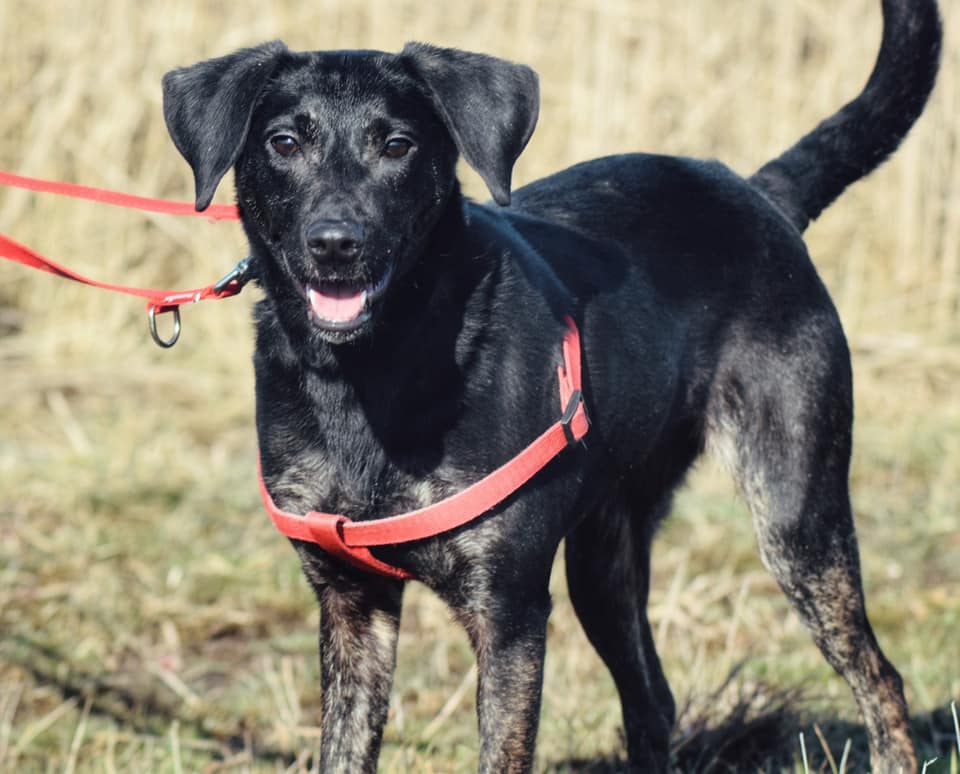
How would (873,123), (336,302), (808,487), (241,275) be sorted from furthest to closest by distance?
(873,123)
(808,487)
(241,275)
(336,302)

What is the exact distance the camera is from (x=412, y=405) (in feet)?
10.1

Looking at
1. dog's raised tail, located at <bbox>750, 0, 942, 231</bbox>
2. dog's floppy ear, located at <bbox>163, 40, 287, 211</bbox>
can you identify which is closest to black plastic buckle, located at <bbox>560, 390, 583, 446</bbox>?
dog's floppy ear, located at <bbox>163, 40, 287, 211</bbox>

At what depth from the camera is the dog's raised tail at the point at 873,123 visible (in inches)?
156

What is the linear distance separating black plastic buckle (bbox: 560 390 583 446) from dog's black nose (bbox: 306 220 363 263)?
23.0 inches

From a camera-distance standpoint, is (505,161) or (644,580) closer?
(505,161)

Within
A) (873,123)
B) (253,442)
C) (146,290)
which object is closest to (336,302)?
(146,290)

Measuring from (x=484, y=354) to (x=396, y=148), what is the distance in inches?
18.2

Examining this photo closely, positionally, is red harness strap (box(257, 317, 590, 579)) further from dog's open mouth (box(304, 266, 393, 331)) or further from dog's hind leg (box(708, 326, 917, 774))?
dog's hind leg (box(708, 326, 917, 774))

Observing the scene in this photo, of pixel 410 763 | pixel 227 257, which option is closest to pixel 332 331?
pixel 410 763

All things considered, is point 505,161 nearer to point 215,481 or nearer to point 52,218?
point 215,481

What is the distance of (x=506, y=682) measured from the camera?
3.04m

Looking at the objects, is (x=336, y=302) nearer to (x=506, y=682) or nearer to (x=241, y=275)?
(x=241, y=275)

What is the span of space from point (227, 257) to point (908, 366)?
3787mm

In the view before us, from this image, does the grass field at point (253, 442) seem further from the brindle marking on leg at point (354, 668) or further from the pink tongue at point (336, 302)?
the pink tongue at point (336, 302)
